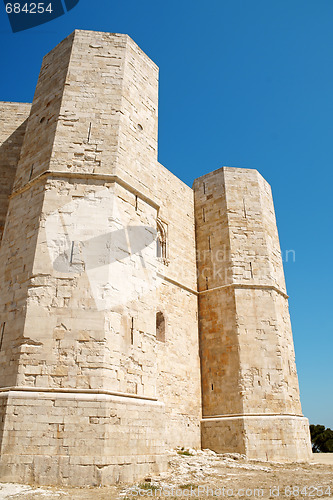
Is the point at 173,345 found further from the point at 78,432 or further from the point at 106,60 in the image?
the point at 106,60

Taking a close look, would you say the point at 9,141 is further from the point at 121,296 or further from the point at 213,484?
the point at 213,484

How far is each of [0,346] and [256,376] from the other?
6.81 metres

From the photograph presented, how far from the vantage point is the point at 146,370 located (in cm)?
706

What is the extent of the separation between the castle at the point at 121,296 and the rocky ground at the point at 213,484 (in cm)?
39

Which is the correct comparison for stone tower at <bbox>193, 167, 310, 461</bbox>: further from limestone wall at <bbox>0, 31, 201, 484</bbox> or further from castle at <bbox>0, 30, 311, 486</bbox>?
limestone wall at <bbox>0, 31, 201, 484</bbox>

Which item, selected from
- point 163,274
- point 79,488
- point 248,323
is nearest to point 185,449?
point 248,323

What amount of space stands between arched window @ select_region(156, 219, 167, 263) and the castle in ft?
0.16

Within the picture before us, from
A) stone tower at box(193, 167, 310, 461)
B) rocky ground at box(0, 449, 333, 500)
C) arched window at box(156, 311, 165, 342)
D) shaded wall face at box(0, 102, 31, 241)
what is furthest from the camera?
arched window at box(156, 311, 165, 342)

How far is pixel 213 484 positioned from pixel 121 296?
3.30 meters

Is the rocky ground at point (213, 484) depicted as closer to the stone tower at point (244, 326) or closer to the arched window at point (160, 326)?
the stone tower at point (244, 326)

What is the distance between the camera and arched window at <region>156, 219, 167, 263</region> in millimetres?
11633

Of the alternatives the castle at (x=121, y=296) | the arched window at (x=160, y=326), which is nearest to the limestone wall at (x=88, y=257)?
the castle at (x=121, y=296)

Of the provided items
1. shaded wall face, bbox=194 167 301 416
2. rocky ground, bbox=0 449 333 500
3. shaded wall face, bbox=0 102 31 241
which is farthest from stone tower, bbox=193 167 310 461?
shaded wall face, bbox=0 102 31 241

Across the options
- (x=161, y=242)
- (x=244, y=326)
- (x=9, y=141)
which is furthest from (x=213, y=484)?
(x=9, y=141)
